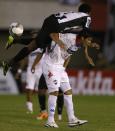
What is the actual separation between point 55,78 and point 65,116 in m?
3.81

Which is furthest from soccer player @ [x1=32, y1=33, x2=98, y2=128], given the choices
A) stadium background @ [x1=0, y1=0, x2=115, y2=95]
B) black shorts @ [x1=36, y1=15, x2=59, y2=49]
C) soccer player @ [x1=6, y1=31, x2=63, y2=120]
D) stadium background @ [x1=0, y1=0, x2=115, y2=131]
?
stadium background @ [x1=0, y1=0, x2=115, y2=95]

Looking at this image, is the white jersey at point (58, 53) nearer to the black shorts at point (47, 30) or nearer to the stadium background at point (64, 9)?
the black shorts at point (47, 30)

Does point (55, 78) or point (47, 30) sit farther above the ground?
point (47, 30)

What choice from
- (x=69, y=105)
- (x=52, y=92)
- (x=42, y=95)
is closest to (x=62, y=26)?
(x=52, y=92)

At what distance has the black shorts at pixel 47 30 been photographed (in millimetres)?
15787

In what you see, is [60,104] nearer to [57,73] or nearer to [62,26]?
[57,73]

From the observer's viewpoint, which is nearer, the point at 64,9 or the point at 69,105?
the point at 69,105

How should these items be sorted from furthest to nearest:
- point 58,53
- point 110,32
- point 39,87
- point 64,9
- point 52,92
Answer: point 110,32 → point 64,9 → point 39,87 → point 58,53 → point 52,92

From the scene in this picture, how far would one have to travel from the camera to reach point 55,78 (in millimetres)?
16141

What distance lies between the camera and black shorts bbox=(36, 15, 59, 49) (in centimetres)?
1579

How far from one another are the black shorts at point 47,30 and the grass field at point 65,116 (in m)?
1.75

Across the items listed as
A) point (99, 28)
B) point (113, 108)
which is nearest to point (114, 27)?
point (99, 28)

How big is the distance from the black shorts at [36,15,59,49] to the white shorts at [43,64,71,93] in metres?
0.52

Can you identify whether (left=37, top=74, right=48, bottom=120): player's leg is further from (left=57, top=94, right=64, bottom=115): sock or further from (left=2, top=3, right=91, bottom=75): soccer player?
(left=2, top=3, right=91, bottom=75): soccer player
